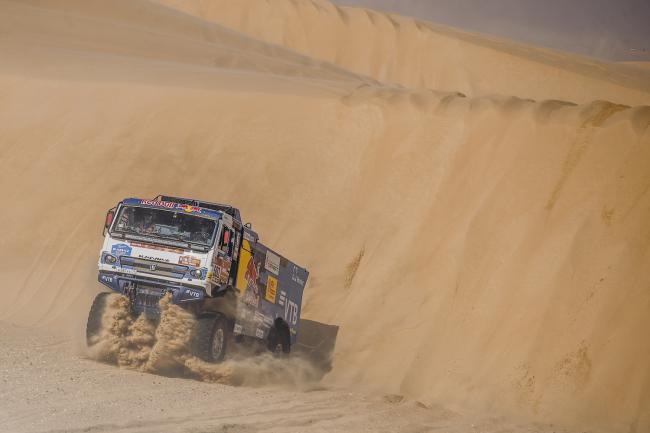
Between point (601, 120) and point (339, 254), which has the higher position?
point (601, 120)

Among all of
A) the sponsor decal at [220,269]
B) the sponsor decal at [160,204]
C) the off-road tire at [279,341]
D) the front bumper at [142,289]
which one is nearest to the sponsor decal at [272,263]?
the off-road tire at [279,341]

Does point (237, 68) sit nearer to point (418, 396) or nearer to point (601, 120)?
point (601, 120)

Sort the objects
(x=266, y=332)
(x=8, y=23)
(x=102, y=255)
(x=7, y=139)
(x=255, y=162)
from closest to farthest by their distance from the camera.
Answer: (x=102, y=255)
(x=266, y=332)
(x=255, y=162)
(x=7, y=139)
(x=8, y=23)

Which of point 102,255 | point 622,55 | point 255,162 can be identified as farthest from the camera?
point 622,55

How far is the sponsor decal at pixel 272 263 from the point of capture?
19.8 m

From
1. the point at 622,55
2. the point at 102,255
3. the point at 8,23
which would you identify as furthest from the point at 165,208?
the point at 622,55

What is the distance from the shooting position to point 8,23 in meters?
48.6

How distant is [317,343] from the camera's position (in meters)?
23.0

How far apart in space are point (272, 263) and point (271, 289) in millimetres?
513

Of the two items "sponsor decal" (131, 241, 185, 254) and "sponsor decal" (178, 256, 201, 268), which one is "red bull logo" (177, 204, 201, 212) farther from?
"sponsor decal" (178, 256, 201, 268)

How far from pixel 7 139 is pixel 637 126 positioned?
1918cm

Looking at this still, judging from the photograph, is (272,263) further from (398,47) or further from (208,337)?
(398,47)

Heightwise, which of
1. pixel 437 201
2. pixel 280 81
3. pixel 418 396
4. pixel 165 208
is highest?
pixel 280 81

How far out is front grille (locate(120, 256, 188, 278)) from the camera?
57.2 feet
